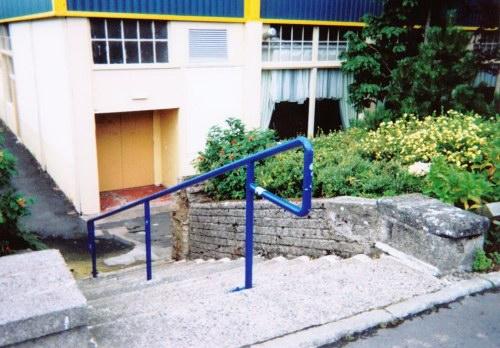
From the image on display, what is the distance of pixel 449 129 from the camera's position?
18.8 feet

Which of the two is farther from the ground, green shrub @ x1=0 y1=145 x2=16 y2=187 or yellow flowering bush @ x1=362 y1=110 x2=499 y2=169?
yellow flowering bush @ x1=362 y1=110 x2=499 y2=169

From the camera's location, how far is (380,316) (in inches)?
113

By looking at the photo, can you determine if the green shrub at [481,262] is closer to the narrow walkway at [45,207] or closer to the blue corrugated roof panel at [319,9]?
the narrow walkway at [45,207]

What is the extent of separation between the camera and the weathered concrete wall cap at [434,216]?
3387mm

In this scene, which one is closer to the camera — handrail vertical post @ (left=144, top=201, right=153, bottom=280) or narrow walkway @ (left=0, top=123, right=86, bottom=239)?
handrail vertical post @ (left=144, top=201, right=153, bottom=280)

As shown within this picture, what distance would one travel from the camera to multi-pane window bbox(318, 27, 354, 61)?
12.4 metres

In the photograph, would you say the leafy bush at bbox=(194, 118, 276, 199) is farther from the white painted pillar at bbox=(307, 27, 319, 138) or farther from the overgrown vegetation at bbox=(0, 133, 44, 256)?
the white painted pillar at bbox=(307, 27, 319, 138)

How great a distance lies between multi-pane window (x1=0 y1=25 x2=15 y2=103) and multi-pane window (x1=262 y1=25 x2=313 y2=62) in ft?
29.6

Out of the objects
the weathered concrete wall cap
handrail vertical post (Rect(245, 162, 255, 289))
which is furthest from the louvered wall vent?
handrail vertical post (Rect(245, 162, 255, 289))

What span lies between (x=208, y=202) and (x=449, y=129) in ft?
10.9

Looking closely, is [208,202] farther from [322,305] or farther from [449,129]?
[322,305]

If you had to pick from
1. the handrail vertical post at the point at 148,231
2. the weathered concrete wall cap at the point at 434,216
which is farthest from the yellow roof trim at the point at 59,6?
the weathered concrete wall cap at the point at 434,216

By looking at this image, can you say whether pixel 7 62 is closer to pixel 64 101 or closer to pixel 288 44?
pixel 64 101

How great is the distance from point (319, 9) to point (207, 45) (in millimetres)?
3063
